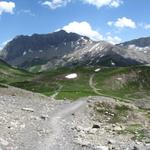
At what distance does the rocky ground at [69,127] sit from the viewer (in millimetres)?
36062

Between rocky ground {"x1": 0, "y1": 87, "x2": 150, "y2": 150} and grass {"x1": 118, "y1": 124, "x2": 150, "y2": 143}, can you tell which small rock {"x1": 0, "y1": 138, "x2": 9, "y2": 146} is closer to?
rocky ground {"x1": 0, "y1": 87, "x2": 150, "y2": 150}

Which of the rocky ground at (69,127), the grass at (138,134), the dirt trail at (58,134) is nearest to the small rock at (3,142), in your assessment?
the rocky ground at (69,127)

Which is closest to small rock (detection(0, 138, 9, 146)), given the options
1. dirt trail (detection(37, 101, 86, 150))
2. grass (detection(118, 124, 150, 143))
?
dirt trail (detection(37, 101, 86, 150))

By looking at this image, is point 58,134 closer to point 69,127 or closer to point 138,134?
point 69,127

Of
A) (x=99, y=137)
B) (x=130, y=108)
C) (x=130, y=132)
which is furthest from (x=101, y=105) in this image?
(x=99, y=137)

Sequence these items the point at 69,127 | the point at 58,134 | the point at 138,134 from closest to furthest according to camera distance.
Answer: the point at 58,134 → the point at 138,134 → the point at 69,127

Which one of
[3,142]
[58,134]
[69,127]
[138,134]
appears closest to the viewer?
[3,142]

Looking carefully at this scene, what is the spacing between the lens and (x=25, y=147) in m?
34.2

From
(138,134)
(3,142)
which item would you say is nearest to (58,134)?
(3,142)

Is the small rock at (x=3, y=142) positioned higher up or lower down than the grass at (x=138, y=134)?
lower down

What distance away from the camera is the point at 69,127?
157ft

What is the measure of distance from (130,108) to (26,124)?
32215 millimetres

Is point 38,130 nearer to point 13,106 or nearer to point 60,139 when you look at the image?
point 60,139

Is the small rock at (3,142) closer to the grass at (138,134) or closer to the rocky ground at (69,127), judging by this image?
the rocky ground at (69,127)
